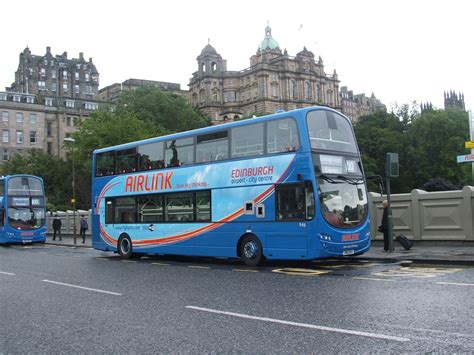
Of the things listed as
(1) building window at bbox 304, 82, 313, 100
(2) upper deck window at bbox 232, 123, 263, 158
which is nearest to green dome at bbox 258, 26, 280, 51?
(1) building window at bbox 304, 82, 313, 100

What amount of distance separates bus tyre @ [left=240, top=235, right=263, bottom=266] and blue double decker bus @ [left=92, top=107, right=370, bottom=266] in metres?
0.03

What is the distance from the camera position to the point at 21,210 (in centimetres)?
3228

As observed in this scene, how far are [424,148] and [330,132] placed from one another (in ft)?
199

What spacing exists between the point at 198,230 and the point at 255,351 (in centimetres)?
1136

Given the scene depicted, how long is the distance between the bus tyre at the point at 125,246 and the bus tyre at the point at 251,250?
5987 mm

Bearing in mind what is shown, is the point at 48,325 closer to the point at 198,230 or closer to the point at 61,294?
the point at 61,294

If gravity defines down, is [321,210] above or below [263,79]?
below

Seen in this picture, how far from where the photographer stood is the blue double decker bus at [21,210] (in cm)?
3166

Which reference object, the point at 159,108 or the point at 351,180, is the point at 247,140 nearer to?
the point at 351,180

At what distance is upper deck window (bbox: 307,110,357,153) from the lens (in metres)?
14.2

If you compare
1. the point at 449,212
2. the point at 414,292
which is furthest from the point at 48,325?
the point at 449,212

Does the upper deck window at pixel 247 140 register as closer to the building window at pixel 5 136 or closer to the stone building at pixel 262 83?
the building window at pixel 5 136

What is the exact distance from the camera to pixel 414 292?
30.5ft

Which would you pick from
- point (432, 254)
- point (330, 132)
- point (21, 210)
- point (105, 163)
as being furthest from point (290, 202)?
point (21, 210)
